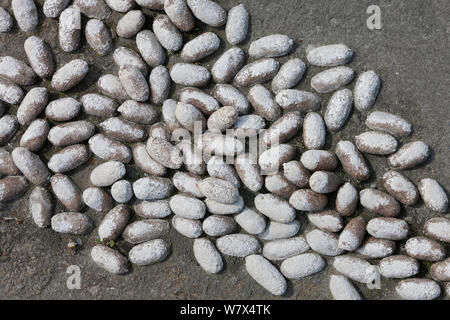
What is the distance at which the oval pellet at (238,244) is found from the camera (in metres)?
1.40

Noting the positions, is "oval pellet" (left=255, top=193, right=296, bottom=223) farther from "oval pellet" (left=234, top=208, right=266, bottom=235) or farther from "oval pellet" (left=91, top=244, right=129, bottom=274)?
"oval pellet" (left=91, top=244, right=129, bottom=274)

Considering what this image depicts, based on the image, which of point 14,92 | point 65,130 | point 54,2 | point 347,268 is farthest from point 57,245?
point 347,268

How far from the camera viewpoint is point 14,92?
4.69ft

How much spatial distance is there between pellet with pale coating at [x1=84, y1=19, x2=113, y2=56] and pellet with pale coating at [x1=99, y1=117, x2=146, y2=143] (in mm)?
194

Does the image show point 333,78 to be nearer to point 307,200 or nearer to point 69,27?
point 307,200

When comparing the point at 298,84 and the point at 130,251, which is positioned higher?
the point at 298,84

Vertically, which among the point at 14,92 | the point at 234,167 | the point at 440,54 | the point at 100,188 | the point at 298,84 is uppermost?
the point at 440,54

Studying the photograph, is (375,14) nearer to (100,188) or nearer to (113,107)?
(113,107)

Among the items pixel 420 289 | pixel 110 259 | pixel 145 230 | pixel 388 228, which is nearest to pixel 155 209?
pixel 145 230

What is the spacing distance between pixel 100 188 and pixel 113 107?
22cm

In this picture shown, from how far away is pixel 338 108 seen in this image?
4.60 feet

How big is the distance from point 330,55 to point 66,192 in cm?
79

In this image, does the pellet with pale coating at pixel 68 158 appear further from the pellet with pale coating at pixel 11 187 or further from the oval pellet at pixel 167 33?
the oval pellet at pixel 167 33

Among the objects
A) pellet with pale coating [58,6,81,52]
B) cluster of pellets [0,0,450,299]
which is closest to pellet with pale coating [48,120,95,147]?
cluster of pellets [0,0,450,299]
